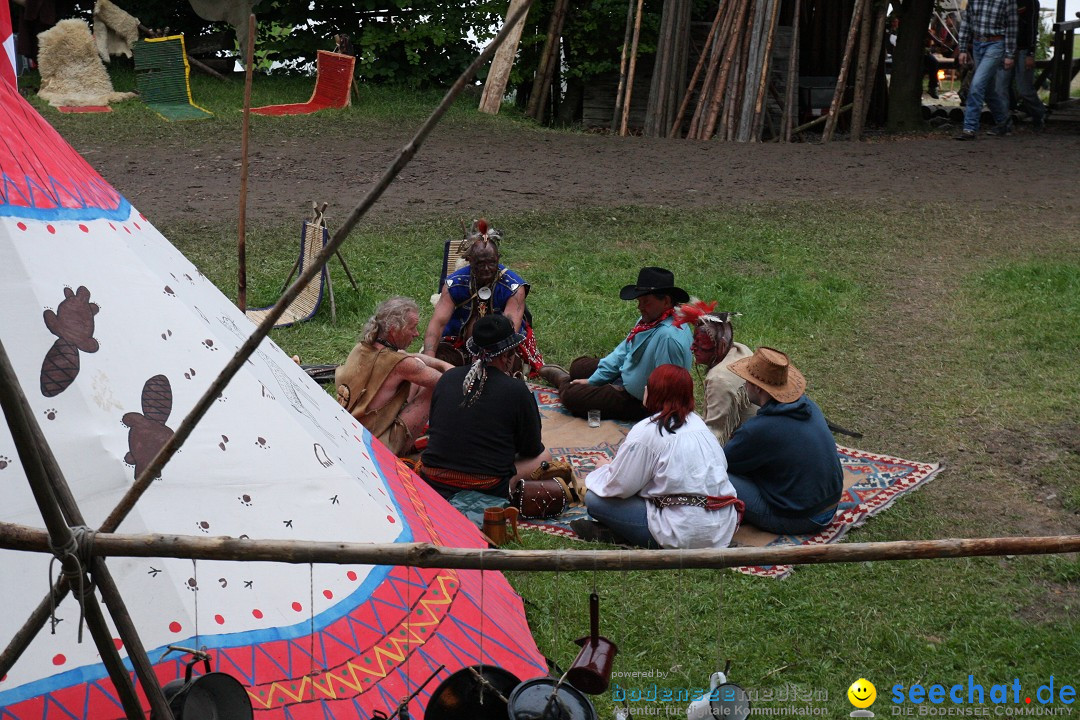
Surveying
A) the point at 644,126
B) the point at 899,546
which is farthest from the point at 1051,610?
the point at 644,126

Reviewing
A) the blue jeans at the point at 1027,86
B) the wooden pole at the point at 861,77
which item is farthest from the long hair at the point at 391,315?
the blue jeans at the point at 1027,86

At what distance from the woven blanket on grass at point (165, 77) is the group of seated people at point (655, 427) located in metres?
9.12

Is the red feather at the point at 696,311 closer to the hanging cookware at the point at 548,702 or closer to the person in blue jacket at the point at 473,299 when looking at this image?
the person in blue jacket at the point at 473,299

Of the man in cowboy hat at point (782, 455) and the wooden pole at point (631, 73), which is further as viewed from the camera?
the wooden pole at point (631, 73)

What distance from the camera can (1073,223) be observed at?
34.3 ft

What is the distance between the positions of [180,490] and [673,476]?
2.27m

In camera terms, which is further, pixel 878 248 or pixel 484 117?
pixel 484 117

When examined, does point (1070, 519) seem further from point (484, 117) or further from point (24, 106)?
point (484, 117)

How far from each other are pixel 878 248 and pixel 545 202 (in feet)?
10.8

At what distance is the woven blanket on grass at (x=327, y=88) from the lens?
14.3 meters

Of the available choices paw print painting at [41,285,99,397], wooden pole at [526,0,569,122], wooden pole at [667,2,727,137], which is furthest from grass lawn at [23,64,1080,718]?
wooden pole at [667,2,727,137]

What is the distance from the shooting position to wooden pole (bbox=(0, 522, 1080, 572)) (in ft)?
7.51

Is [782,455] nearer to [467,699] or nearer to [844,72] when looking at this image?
[467,699]

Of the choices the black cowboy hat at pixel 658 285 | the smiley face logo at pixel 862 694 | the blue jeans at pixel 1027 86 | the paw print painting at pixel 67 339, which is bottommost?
the smiley face logo at pixel 862 694
